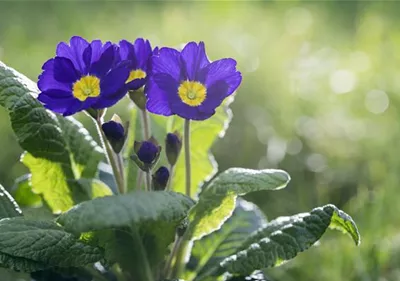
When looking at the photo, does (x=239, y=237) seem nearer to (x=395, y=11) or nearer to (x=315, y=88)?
(x=315, y=88)

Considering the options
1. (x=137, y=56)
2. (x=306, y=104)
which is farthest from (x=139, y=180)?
(x=306, y=104)

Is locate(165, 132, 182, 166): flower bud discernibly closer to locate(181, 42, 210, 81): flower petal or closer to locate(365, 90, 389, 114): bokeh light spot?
locate(181, 42, 210, 81): flower petal

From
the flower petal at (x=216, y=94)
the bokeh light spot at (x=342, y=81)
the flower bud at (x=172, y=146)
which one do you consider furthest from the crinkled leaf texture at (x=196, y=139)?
the bokeh light spot at (x=342, y=81)

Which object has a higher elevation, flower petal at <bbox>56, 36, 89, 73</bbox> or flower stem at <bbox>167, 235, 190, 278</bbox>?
flower petal at <bbox>56, 36, 89, 73</bbox>

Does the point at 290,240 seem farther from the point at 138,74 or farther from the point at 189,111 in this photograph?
the point at 138,74

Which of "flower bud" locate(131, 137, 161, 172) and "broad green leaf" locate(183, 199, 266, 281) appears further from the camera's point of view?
"broad green leaf" locate(183, 199, 266, 281)

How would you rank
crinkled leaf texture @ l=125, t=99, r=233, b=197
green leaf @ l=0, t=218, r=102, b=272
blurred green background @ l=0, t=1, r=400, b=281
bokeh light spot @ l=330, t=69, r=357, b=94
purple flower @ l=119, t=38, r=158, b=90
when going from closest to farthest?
green leaf @ l=0, t=218, r=102, b=272 → purple flower @ l=119, t=38, r=158, b=90 → crinkled leaf texture @ l=125, t=99, r=233, b=197 → blurred green background @ l=0, t=1, r=400, b=281 → bokeh light spot @ l=330, t=69, r=357, b=94

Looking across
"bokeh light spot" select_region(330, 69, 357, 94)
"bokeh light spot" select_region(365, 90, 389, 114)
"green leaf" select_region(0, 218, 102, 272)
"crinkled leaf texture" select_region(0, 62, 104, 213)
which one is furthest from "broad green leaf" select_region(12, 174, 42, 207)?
"bokeh light spot" select_region(330, 69, 357, 94)

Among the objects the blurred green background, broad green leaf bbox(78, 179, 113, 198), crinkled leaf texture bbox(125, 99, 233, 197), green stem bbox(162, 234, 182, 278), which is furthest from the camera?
the blurred green background
